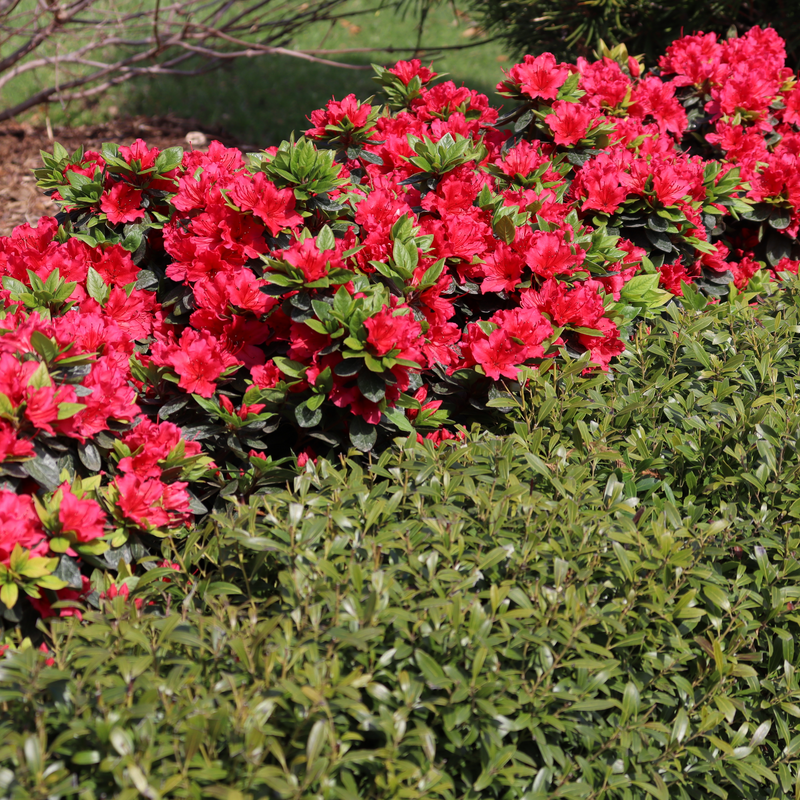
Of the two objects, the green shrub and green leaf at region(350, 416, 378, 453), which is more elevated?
the green shrub

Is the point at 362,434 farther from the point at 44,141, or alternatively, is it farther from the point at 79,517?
the point at 44,141

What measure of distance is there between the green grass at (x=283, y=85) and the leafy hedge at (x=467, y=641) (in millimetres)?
4230

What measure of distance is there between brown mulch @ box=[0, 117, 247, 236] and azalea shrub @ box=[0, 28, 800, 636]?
237 cm

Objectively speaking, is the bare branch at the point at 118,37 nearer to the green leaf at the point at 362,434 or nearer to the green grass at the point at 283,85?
the green grass at the point at 283,85

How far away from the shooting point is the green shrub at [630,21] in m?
4.51

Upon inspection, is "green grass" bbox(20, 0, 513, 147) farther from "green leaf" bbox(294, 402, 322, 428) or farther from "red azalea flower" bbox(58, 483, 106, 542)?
"red azalea flower" bbox(58, 483, 106, 542)

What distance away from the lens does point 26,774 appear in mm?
1136

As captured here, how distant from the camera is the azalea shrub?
1662 millimetres

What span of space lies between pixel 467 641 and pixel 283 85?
725cm

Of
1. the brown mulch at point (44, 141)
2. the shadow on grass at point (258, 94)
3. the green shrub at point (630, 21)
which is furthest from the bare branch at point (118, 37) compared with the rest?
the green shrub at point (630, 21)

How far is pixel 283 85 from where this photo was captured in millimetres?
7562

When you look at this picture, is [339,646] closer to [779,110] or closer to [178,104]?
[779,110]

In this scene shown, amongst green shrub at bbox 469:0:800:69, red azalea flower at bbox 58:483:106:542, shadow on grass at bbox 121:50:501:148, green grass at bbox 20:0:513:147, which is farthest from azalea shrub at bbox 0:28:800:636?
shadow on grass at bbox 121:50:501:148

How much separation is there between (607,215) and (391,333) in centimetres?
117
